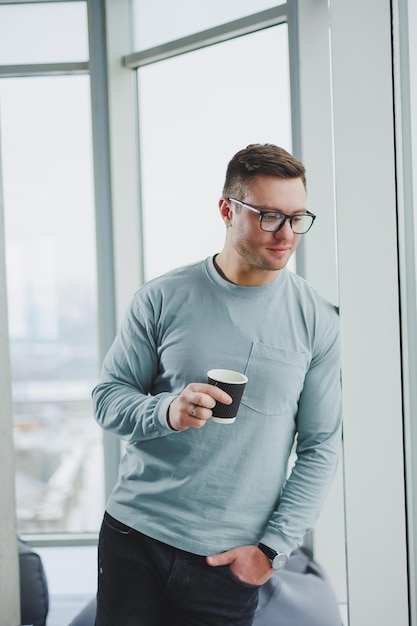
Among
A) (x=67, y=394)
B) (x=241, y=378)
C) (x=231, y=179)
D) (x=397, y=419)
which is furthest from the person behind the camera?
(x=67, y=394)

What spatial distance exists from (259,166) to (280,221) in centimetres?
9

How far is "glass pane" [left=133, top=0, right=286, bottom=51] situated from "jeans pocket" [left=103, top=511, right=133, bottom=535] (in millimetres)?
1103

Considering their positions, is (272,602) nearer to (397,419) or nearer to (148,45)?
(397,419)

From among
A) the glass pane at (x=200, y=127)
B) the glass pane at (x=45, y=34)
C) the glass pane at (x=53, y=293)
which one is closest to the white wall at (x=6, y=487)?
the glass pane at (x=53, y=293)

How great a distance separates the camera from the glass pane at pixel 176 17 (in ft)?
4.47

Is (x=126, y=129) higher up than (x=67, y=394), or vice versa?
(x=126, y=129)

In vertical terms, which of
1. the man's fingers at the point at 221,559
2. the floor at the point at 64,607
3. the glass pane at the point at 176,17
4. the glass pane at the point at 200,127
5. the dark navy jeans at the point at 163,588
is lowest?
the floor at the point at 64,607

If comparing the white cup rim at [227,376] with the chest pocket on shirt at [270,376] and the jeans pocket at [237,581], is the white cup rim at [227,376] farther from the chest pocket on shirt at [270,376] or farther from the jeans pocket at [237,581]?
the jeans pocket at [237,581]

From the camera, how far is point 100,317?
5.60 ft

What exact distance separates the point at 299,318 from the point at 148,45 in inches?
36.0

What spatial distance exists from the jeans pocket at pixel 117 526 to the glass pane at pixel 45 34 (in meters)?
1.29

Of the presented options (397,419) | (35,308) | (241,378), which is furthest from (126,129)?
(397,419)

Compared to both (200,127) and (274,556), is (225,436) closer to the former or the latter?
(274,556)

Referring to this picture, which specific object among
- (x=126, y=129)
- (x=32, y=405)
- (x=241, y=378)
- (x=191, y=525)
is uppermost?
Result: (x=126, y=129)
